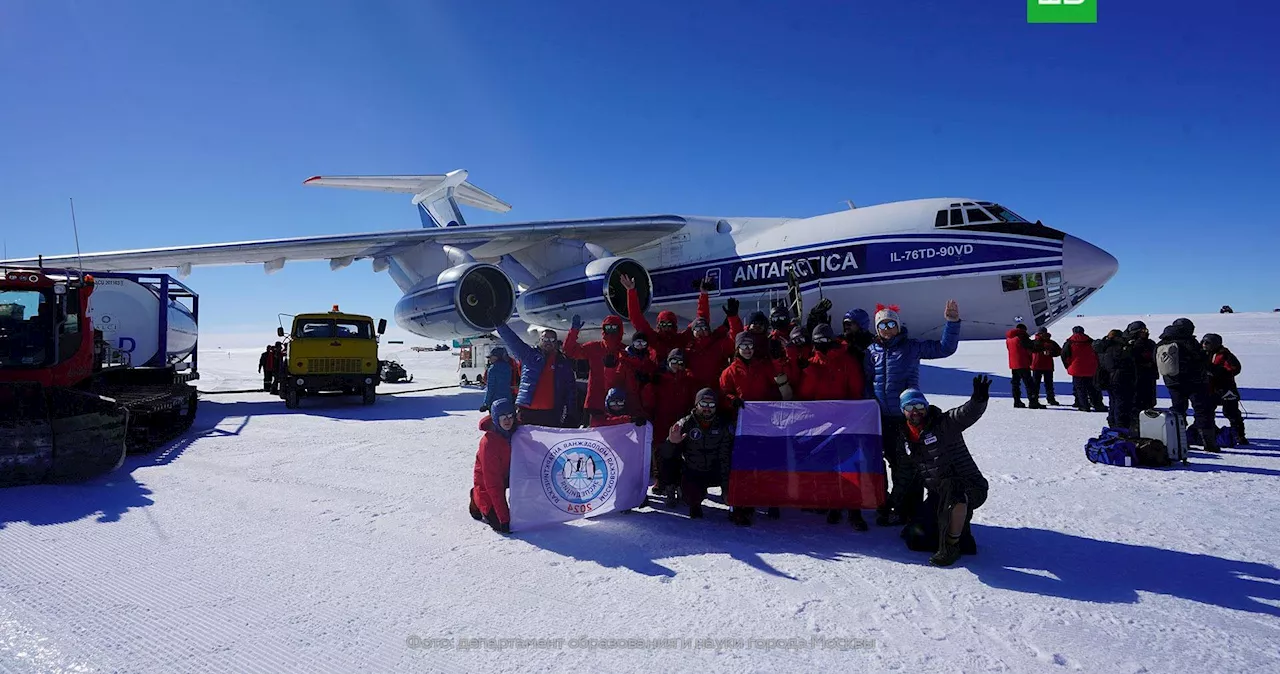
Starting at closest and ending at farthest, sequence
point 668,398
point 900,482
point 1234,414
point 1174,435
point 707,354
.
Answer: point 900,482 < point 668,398 < point 707,354 < point 1174,435 < point 1234,414

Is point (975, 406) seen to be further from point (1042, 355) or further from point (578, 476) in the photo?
point (1042, 355)

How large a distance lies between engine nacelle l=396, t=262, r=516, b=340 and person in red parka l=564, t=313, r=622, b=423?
19.5ft

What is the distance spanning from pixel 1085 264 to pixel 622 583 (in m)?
9.12

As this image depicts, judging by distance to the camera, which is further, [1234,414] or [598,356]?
[1234,414]

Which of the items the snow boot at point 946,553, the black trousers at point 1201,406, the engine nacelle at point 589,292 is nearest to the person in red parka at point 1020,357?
the black trousers at point 1201,406

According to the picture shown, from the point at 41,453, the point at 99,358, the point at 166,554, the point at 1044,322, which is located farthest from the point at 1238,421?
the point at 99,358

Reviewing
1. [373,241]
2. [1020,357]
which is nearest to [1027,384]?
[1020,357]

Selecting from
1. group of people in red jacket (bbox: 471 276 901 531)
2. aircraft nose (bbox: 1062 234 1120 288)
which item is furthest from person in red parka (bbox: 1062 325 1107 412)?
group of people in red jacket (bbox: 471 276 901 531)

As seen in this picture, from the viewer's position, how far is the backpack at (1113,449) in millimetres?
5883

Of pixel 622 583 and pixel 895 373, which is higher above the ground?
pixel 895 373

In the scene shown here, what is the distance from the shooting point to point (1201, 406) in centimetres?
658

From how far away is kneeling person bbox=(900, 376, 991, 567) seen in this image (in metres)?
3.61

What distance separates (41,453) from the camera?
544 centimetres

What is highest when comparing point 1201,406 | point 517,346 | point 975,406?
point 517,346
